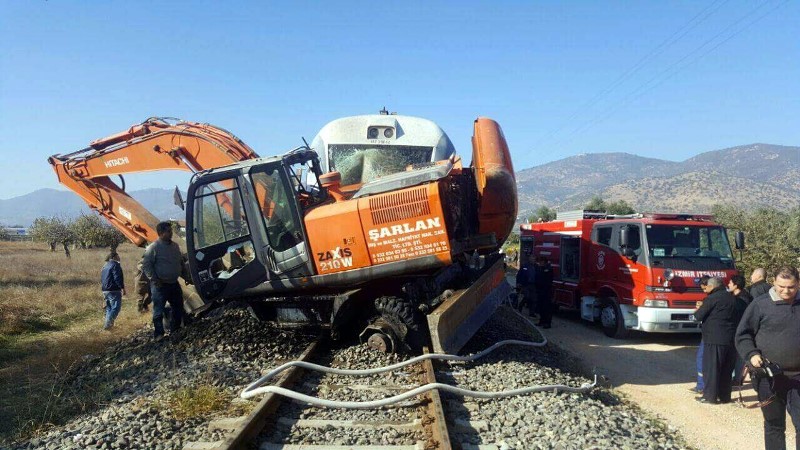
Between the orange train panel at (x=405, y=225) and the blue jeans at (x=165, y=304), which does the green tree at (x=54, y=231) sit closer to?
the blue jeans at (x=165, y=304)

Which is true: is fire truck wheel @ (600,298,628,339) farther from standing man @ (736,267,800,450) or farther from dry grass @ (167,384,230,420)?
dry grass @ (167,384,230,420)

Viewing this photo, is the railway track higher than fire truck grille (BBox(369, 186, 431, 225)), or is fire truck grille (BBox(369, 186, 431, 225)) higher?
fire truck grille (BBox(369, 186, 431, 225))

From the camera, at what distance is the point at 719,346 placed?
22.6ft

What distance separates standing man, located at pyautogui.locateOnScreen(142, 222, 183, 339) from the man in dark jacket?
7307 mm

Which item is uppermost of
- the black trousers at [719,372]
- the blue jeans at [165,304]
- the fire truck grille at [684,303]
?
the blue jeans at [165,304]

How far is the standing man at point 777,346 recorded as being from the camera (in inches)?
173

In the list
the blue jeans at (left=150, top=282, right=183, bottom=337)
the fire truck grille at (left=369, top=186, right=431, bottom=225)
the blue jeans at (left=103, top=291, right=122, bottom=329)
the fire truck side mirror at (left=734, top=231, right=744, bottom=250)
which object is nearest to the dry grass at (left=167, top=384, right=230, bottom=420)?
the fire truck grille at (left=369, top=186, right=431, bottom=225)

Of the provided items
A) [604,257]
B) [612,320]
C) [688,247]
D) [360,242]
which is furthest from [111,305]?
[688,247]

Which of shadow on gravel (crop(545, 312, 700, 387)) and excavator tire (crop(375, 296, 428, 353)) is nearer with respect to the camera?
excavator tire (crop(375, 296, 428, 353))

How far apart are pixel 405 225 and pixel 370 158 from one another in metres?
3.69

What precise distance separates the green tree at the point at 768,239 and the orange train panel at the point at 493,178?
10526 millimetres

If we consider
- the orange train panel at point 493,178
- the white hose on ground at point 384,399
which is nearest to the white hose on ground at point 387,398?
the white hose on ground at point 384,399

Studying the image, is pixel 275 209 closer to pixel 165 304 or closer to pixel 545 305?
pixel 165 304

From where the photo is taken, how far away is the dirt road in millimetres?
5859
